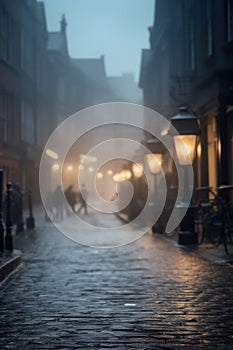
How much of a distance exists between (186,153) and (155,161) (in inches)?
224

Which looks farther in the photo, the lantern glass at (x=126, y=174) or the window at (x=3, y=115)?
the window at (x=3, y=115)

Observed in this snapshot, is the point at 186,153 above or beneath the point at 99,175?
beneath

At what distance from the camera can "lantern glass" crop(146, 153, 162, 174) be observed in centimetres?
1938

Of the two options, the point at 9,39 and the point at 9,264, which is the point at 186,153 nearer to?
the point at 9,264

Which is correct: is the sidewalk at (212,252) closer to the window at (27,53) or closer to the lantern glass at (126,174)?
the lantern glass at (126,174)

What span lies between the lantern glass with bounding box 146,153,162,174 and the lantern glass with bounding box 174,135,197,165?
5.41 metres

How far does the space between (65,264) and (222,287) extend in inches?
137

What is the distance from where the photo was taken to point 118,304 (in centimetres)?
695

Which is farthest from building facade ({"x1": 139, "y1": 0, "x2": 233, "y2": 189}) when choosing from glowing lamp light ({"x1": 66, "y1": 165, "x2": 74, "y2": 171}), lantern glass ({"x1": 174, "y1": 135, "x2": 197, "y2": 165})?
glowing lamp light ({"x1": 66, "y1": 165, "x2": 74, "y2": 171})

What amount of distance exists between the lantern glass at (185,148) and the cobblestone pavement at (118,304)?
2666mm

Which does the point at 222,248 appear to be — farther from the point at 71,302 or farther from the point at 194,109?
the point at 194,109

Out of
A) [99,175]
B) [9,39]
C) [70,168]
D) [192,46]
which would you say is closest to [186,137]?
[192,46]

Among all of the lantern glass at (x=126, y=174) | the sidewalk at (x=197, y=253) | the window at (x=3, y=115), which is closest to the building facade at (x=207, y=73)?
the sidewalk at (x=197, y=253)

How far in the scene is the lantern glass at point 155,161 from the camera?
763 inches
